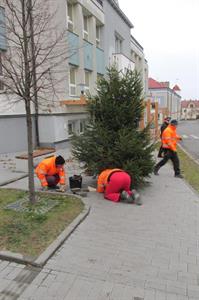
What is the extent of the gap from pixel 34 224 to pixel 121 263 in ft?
5.85

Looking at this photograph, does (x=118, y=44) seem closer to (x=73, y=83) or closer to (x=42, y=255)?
(x=73, y=83)

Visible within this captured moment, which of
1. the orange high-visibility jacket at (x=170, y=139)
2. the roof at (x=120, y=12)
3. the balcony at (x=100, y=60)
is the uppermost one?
the roof at (x=120, y=12)

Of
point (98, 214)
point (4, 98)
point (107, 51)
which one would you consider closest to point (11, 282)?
point (98, 214)

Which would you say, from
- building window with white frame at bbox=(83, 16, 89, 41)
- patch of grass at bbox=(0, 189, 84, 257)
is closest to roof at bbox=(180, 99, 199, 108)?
building window with white frame at bbox=(83, 16, 89, 41)

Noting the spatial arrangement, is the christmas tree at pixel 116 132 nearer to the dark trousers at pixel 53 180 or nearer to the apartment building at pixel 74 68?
the dark trousers at pixel 53 180

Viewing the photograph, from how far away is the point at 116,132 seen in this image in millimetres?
7191

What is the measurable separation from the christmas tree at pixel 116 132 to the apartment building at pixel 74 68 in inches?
94.9

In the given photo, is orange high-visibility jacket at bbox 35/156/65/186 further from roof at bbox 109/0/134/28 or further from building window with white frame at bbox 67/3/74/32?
roof at bbox 109/0/134/28

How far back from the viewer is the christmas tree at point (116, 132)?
7016mm

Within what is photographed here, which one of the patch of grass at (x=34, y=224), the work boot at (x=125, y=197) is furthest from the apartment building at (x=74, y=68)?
the patch of grass at (x=34, y=224)

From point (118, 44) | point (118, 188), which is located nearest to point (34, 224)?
point (118, 188)

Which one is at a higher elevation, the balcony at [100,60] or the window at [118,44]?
the window at [118,44]

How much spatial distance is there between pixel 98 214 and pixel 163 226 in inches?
51.5

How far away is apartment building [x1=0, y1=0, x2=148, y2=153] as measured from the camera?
42.1ft
